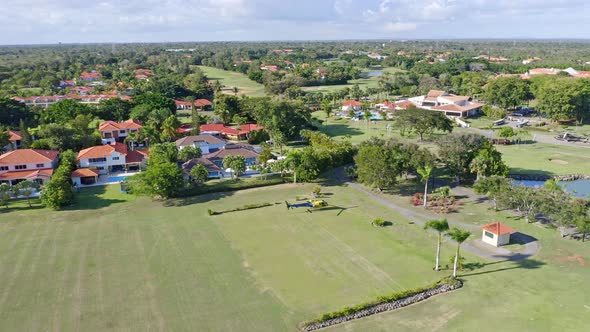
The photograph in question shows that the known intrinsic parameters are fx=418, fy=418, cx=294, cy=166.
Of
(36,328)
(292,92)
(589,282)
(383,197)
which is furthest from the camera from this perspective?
(292,92)

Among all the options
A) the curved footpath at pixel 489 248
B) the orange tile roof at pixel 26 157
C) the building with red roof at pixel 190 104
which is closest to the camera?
the curved footpath at pixel 489 248

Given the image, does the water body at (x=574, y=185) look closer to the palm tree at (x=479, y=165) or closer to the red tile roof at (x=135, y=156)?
the palm tree at (x=479, y=165)

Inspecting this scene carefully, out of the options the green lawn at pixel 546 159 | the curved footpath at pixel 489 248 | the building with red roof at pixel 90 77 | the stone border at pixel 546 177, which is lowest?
the curved footpath at pixel 489 248

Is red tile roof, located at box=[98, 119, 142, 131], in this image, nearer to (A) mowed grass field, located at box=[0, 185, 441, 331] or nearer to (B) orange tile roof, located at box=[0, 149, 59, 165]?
(B) orange tile roof, located at box=[0, 149, 59, 165]

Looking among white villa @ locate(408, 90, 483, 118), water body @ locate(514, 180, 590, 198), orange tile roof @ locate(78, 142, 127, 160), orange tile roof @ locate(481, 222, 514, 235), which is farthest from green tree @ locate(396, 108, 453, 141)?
orange tile roof @ locate(78, 142, 127, 160)

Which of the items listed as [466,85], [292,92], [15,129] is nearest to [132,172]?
[15,129]

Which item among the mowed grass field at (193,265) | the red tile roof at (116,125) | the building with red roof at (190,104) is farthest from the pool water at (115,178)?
the building with red roof at (190,104)

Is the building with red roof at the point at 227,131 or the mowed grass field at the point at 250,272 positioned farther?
the building with red roof at the point at 227,131

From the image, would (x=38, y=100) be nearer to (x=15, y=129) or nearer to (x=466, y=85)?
(x=15, y=129)
